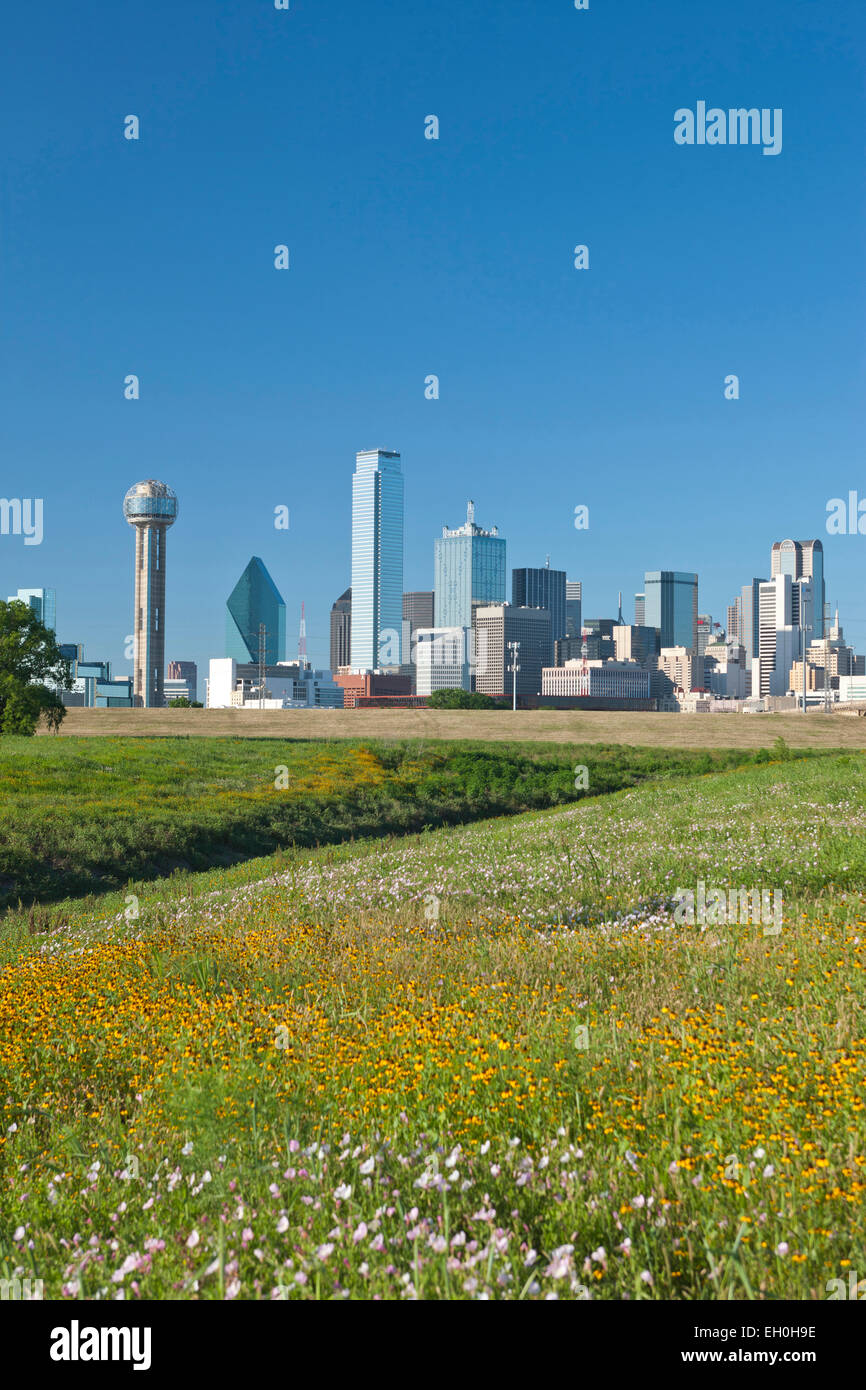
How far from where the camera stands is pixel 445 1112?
520 cm

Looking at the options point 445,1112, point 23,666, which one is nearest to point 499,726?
point 23,666

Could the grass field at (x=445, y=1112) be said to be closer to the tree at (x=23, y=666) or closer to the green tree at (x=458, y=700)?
the tree at (x=23, y=666)

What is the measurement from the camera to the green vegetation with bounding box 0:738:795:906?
2331 centimetres

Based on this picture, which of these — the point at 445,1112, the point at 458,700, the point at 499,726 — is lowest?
the point at 445,1112

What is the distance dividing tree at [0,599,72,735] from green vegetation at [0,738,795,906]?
4146 mm

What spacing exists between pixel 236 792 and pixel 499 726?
36.5 metres

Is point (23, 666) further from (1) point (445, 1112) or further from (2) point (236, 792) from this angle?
(1) point (445, 1112)

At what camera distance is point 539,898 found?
40.3ft

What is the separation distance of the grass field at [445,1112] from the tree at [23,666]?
42.7 m

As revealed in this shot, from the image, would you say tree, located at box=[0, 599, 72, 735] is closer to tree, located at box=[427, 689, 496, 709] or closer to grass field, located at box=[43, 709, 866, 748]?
grass field, located at box=[43, 709, 866, 748]

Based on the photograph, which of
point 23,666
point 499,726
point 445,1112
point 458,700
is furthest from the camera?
point 458,700
